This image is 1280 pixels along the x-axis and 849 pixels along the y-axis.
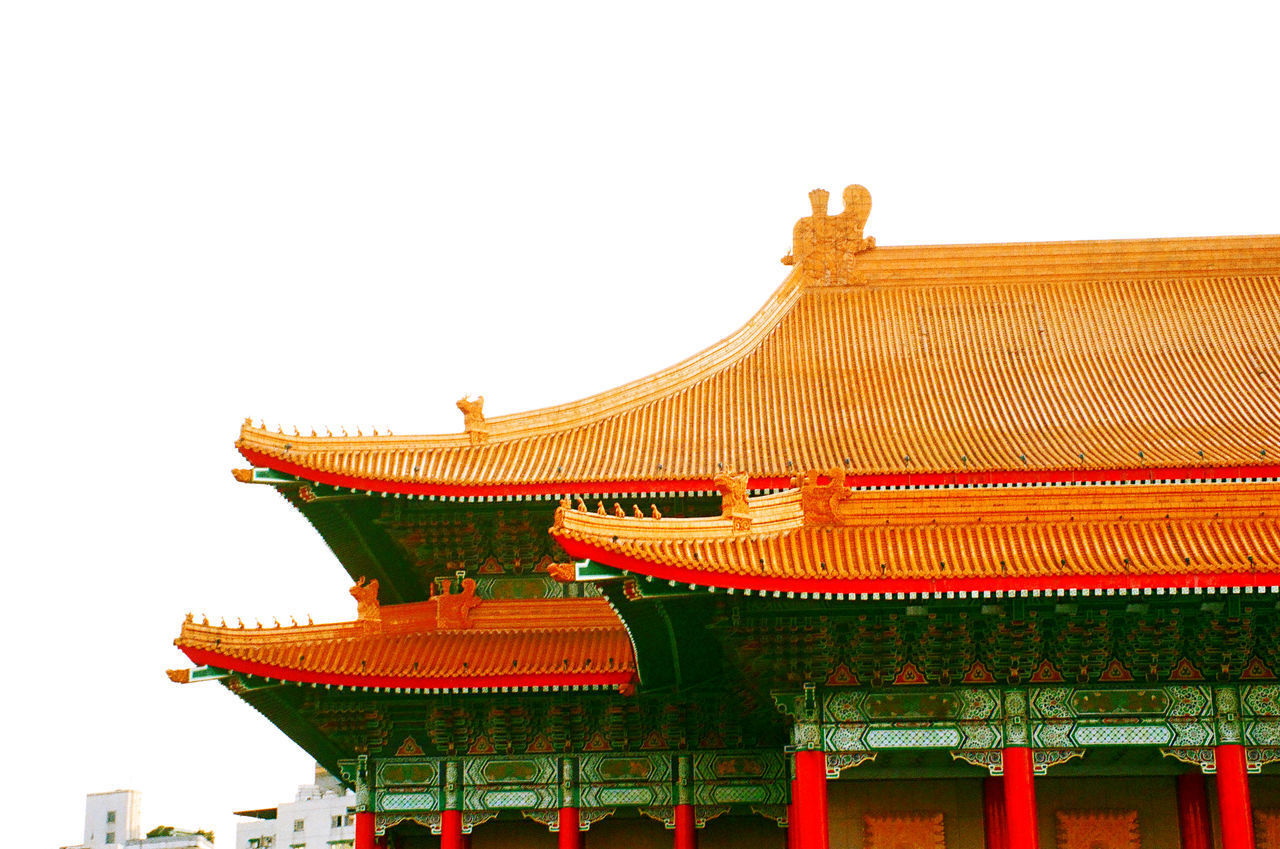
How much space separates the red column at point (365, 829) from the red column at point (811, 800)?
6892mm

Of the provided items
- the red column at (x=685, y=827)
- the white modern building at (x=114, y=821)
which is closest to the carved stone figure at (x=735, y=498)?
the red column at (x=685, y=827)

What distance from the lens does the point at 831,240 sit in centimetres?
3203

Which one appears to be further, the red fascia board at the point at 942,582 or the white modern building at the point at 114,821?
the white modern building at the point at 114,821

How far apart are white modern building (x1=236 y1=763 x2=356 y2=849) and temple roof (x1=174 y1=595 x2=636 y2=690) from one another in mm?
45421

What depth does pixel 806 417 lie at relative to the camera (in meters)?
27.1

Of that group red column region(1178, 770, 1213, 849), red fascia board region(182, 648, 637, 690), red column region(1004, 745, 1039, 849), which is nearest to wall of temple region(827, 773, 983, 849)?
red column region(1004, 745, 1039, 849)

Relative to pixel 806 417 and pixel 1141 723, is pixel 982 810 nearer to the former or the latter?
pixel 1141 723

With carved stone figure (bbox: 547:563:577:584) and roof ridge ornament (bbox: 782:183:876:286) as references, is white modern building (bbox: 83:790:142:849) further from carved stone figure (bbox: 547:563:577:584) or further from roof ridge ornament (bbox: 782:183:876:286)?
carved stone figure (bbox: 547:563:577:584)

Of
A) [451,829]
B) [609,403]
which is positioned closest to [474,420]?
[609,403]

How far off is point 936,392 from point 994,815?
9565 millimetres

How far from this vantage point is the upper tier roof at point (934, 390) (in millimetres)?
23938

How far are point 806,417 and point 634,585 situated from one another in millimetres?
9692

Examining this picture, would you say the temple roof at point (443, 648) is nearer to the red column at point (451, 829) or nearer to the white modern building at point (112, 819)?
the red column at point (451, 829)

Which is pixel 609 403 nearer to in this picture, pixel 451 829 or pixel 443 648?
pixel 443 648
